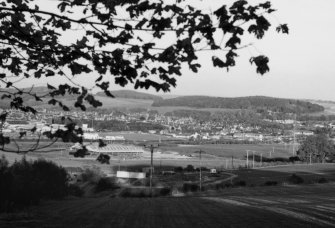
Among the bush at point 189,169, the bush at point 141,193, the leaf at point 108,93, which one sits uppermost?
the leaf at point 108,93

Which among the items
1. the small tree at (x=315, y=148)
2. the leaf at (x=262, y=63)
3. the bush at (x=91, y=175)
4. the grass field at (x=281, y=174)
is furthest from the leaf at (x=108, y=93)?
the small tree at (x=315, y=148)

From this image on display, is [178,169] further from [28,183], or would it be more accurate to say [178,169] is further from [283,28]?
[283,28]

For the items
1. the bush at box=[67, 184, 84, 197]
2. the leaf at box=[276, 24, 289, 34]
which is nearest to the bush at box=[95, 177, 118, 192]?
the bush at box=[67, 184, 84, 197]

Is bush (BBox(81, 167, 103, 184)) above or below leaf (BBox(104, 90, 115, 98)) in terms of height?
below

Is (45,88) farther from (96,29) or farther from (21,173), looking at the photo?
(21,173)

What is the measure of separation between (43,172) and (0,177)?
14.8m

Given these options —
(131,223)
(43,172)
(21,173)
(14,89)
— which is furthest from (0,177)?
(14,89)

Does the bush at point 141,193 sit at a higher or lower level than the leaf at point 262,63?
lower

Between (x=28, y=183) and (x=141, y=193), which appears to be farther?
(x=141, y=193)

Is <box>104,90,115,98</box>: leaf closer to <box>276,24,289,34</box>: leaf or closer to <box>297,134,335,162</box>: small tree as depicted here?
<box>276,24,289,34</box>: leaf

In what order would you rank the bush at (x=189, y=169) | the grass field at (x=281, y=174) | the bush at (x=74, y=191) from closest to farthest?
the bush at (x=74, y=191) → the grass field at (x=281, y=174) → the bush at (x=189, y=169)

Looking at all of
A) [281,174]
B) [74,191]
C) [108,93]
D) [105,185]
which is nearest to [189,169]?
[281,174]

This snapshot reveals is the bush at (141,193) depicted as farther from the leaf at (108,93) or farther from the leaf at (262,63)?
the leaf at (262,63)

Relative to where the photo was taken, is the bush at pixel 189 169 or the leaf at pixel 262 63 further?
the bush at pixel 189 169
